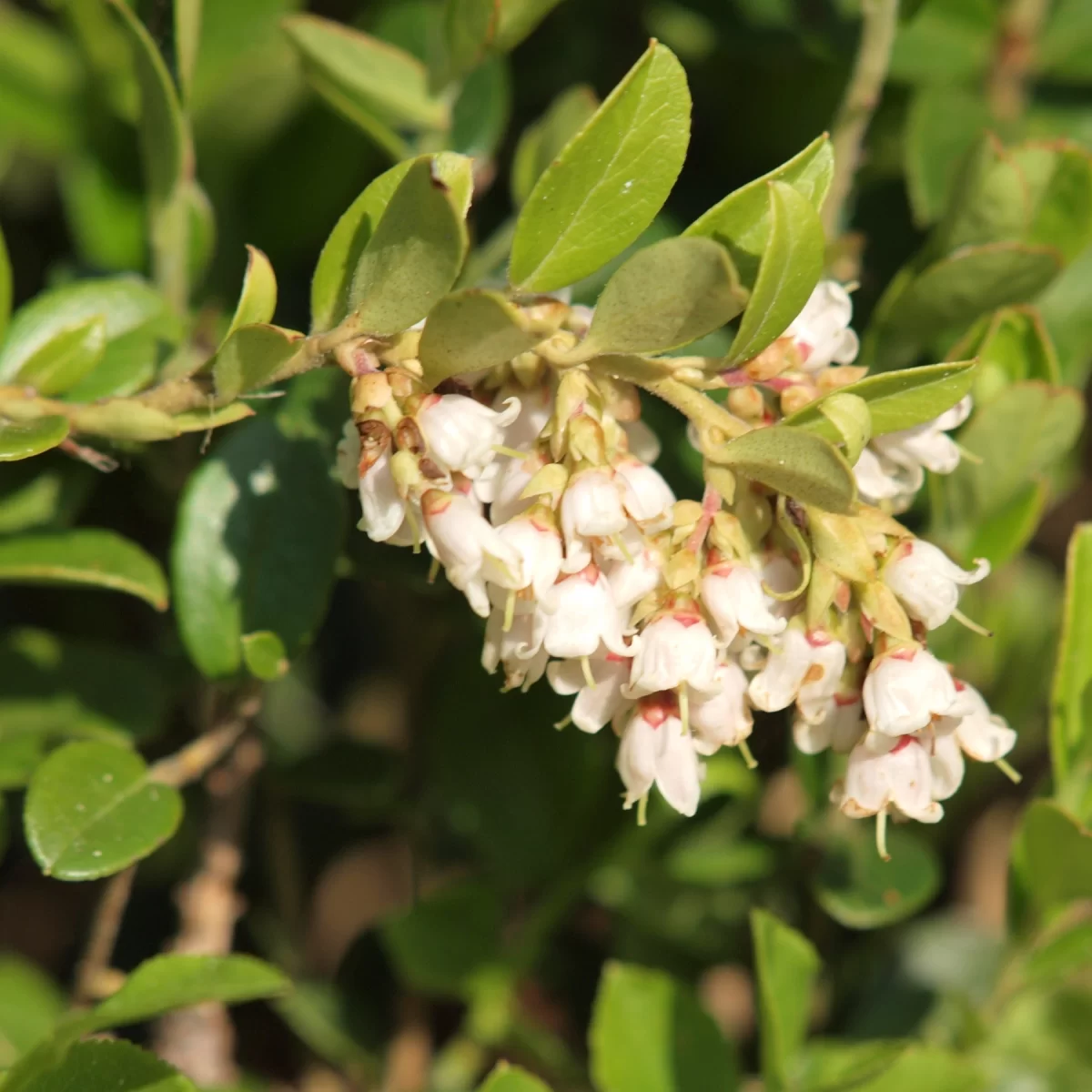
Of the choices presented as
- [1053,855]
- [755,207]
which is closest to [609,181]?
[755,207]

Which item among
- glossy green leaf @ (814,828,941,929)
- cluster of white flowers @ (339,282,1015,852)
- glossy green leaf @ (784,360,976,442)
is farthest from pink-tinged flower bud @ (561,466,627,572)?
glossy green leaf @ (814,828,941,929)

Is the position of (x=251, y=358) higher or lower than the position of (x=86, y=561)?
higher

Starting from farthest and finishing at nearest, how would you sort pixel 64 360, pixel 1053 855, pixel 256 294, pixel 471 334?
1. pixel 1053 855
2. pixel 64 360
3. pixel 256 294
4. pixel 471 334

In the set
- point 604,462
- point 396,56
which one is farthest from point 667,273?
point 396,56

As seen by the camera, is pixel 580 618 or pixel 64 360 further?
pixel 64 360

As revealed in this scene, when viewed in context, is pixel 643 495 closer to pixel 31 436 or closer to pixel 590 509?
pixel 590 509

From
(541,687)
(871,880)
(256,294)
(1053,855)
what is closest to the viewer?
(256,294)

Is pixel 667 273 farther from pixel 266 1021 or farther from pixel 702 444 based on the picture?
pixel 266 1021

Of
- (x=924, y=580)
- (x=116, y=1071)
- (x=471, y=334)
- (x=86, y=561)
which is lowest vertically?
Result: (x=116, y=1071)

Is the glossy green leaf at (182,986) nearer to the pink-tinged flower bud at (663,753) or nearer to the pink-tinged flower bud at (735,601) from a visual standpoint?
the pink-tinged flower bud at (663,753)
